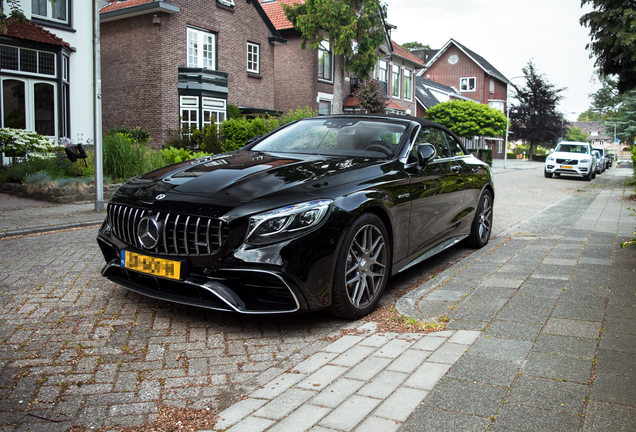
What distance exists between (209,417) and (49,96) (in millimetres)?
17422

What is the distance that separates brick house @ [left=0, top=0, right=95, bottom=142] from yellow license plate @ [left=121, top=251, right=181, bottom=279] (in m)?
14.0

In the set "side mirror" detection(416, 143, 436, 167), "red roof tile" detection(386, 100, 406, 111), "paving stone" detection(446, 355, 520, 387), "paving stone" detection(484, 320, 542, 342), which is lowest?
"paving stone" detection(446, 355, 520, 387)

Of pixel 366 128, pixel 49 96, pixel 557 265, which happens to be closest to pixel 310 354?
pixel 366 128

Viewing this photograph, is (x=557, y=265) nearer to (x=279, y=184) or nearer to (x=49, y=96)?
(x=279, y=184)

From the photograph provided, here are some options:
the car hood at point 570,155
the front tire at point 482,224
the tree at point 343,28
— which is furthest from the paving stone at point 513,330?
the tree at point 343,28

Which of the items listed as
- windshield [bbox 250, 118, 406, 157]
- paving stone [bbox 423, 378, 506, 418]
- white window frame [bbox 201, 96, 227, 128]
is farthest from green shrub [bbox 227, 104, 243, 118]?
paving stone [bbox 423, 378, 506, 418]

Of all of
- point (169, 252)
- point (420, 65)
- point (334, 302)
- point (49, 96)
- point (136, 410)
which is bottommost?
point (136, 410)

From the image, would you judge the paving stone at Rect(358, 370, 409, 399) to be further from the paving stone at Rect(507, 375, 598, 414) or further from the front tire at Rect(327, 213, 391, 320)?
the front tire at Rect(327, 213, 391, 320)

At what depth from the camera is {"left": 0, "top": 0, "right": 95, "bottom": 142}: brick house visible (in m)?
16.2

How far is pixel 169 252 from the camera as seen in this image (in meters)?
3.62

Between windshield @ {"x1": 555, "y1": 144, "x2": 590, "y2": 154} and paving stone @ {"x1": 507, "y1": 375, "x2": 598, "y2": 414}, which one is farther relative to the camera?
windshield @ {"x1": 555, "y1": 144, "x2": 590, "y2": 154}

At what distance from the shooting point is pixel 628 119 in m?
50.3

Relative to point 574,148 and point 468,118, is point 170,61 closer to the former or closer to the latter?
point 574,148

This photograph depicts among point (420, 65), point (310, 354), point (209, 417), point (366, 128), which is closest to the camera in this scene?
point (209, 417)
